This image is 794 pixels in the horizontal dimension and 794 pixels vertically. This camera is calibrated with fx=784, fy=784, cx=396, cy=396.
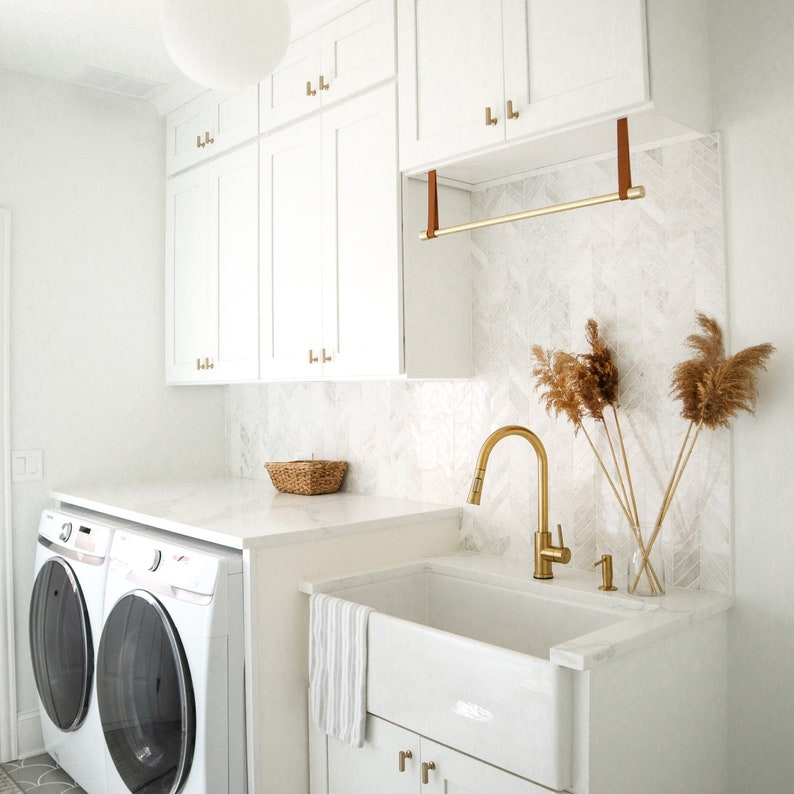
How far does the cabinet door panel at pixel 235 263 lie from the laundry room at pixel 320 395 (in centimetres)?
3

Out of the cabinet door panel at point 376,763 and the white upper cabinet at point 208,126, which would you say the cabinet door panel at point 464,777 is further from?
the white upper cabinet at point 208,126

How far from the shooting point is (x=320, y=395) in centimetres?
299

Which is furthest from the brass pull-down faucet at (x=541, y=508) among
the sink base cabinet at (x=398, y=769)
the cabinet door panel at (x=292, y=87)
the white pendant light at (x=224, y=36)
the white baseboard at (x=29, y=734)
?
the white baseboard at (x=29, y=734)

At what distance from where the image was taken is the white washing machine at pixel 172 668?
1.95 metres

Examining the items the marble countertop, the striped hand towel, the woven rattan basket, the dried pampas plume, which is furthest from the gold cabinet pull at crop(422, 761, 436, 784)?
the woven rattan basket

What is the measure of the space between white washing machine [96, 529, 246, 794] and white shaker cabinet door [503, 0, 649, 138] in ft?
4.35

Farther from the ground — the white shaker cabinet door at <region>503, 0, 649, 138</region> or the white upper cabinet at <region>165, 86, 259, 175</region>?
the white upper cabinet at <region>165, 86, 259, 175</region>

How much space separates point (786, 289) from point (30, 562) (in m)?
2.69

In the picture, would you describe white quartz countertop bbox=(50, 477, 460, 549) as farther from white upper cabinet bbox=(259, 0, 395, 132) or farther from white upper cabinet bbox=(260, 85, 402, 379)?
white upper cabinet bbox=(259, 0, 395, 132)

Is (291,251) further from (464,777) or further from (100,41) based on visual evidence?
(464,777)

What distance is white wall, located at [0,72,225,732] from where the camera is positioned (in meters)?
2.93

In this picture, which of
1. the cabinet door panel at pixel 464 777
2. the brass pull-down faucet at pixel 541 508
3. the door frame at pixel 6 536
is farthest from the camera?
the door frame at pixel 6 536

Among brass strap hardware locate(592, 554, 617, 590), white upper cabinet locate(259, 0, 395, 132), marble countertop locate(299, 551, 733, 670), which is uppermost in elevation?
white upper cabinet locate(259, 0, 395, 132)

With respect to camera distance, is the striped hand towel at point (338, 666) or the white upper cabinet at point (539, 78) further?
the striped hand towel at point (338, 666)
